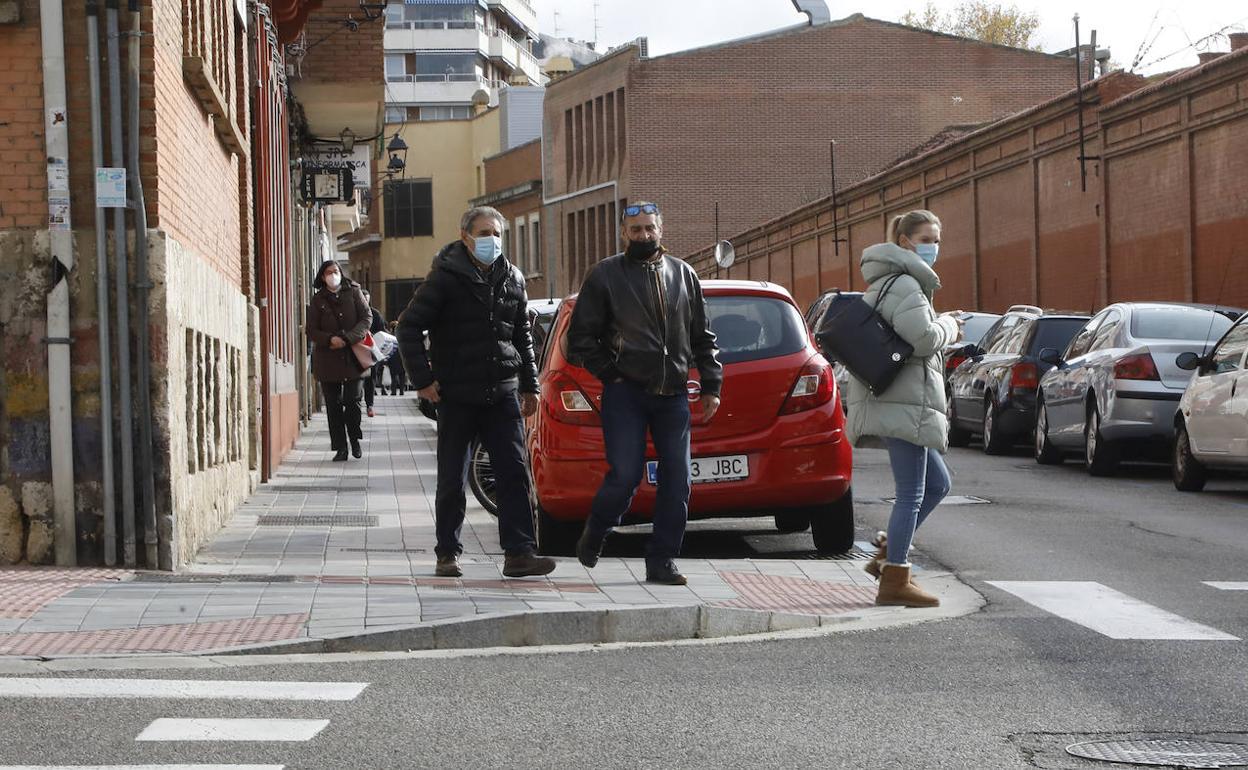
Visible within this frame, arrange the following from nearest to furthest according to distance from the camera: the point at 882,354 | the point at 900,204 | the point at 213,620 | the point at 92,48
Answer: the point at 213,620
the point at 882,354
the point at 92,48
the point at 900,204

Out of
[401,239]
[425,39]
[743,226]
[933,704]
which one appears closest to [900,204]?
[743,226]

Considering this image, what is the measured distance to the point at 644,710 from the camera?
22.1ft

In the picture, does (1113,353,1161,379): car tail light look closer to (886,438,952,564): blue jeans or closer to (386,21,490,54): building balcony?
(886,438,952,564): blue jeans

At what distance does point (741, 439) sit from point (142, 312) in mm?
3316

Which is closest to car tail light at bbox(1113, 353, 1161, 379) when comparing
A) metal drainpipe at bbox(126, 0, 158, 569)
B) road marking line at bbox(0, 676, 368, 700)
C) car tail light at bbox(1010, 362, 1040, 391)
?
car tail light at bbox(1010, 362, 1040, 391)

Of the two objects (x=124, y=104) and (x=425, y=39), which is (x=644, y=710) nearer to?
(x=124, y=104)

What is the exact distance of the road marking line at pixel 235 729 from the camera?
243 inches

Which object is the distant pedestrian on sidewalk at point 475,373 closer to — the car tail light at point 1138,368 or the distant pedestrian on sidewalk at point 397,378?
the car tail light at point 1138,368

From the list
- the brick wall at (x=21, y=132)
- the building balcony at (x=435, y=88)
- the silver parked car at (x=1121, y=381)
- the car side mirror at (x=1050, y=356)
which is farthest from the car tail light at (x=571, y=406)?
the building balcony at (x=435, y=88)

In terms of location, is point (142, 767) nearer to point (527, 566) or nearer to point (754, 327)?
point (527, 566)

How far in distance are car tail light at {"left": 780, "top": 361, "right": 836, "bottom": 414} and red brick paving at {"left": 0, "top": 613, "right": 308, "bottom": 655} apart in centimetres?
400

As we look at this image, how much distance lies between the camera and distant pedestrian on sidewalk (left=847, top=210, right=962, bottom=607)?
938 centimetres

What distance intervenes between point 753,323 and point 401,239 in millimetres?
85573

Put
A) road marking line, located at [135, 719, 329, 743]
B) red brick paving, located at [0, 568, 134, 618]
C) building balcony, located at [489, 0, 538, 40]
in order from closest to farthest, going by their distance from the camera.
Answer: road marking line, located at [135, 719, 329, 743] → red brick paving, located at [0, 568, 134, 618] → building balcony, located at [489, 0, 538, 40]
